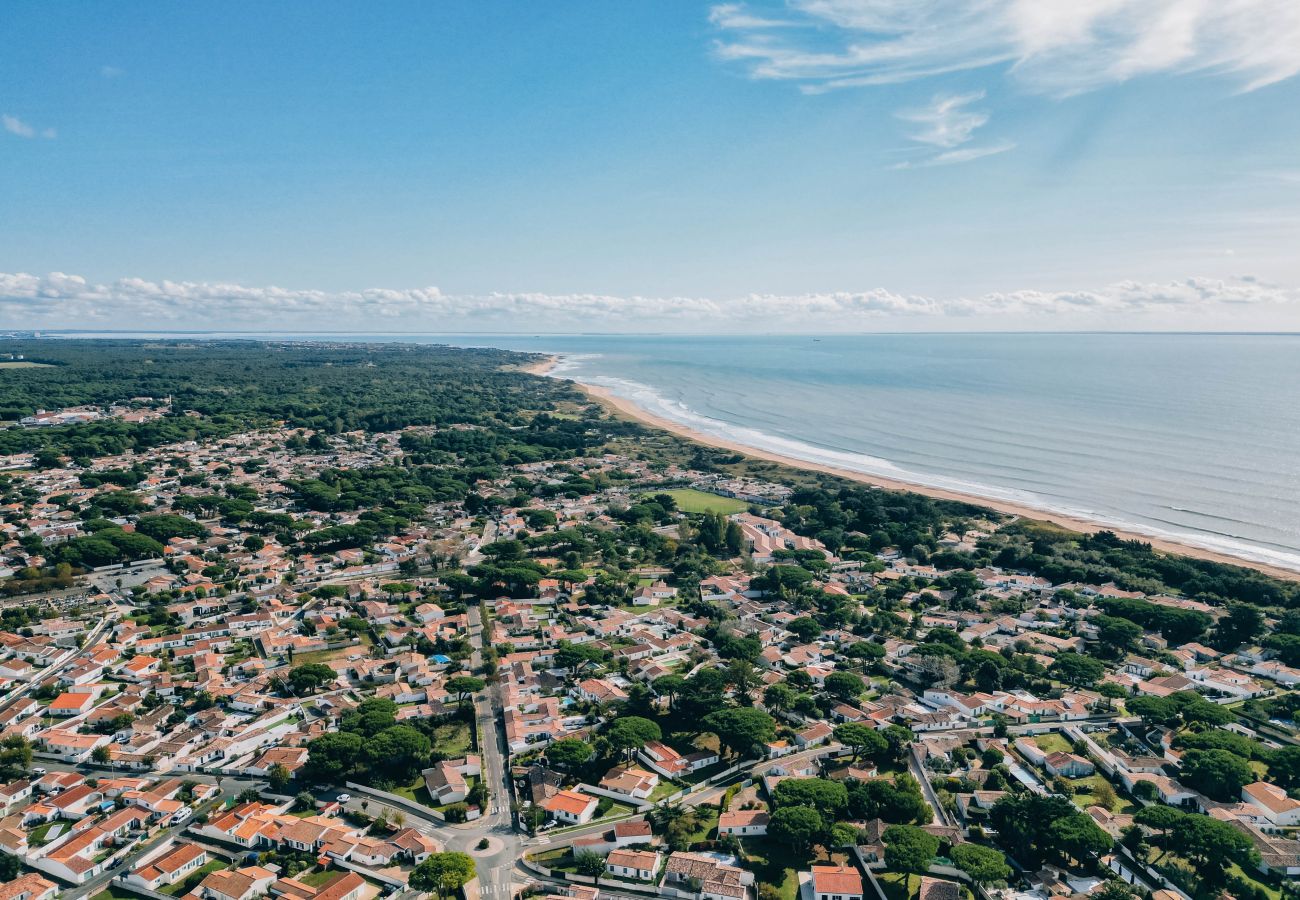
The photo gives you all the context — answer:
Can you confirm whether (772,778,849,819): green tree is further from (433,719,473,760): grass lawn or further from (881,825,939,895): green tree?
(433,719,473,760): grass lawn

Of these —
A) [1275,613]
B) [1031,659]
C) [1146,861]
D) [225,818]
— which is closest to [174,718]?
[225,818]

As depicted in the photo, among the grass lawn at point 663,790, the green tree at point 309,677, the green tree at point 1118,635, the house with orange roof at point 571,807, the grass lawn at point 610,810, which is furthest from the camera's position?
the green tree at point 1118,635

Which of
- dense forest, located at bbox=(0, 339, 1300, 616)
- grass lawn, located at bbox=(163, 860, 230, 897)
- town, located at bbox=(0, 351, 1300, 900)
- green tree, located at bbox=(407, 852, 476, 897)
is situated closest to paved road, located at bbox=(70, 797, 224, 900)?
town, located at bbox=(0, 351, 1300, 900)

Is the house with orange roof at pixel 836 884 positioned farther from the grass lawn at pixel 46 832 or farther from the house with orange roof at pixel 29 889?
the grass lawn at pixel 46 832

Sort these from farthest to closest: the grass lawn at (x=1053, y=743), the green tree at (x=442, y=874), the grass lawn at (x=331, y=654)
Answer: the grass lawn at (x=331, y=654), the grass lawn at (x=1053, y=743), the green tree at (x=442, y=874)

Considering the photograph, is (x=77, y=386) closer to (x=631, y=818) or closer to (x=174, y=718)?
(x=174, y=718)

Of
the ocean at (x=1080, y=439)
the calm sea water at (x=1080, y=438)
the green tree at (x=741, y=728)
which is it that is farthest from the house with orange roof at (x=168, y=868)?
the calm sea water at (x=1080, y=438)
